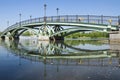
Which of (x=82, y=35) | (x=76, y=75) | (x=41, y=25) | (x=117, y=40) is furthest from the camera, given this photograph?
(x=82, y=35)

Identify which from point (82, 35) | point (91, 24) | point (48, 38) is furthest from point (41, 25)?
point (82, 35)

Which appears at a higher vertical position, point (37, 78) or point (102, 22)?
point (102, 22)

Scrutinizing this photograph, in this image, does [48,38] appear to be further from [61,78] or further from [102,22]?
[61,78]

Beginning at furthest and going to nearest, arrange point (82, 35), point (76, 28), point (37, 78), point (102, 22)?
point (82, 35) → point (76, 28) → point (102, 22) → point (37, 78)

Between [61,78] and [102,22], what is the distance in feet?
111

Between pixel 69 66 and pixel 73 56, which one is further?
pixel 73 56

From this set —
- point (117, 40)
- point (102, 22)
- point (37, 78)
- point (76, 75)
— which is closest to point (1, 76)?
point (37, 78)

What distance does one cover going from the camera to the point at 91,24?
42.3 meters

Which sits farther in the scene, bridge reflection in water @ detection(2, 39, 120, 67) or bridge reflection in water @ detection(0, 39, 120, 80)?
bridge reflection in water @ detection(2, 39, 120, 67)

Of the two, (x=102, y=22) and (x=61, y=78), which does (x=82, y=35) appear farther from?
(x=61, y=78)

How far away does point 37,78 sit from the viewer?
8297 mm

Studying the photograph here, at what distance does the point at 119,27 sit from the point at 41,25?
24.7 metres

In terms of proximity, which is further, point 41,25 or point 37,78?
point 41,25

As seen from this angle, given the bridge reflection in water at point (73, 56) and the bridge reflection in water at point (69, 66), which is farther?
the bridge reflection in water at point (73, 56)
